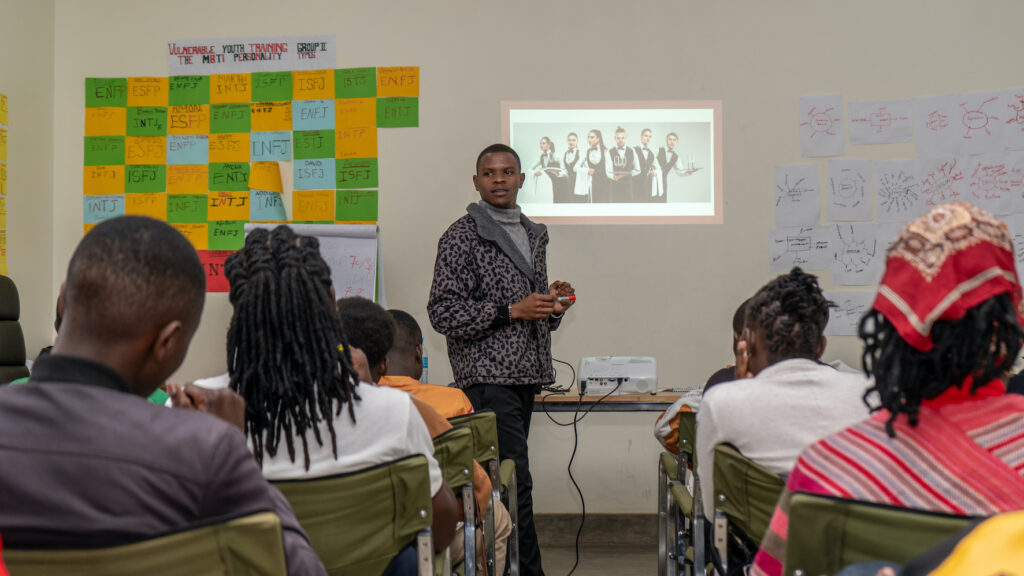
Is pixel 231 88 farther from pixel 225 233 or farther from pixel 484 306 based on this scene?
pixel 484 306

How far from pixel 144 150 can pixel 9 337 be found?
1246 millimetres

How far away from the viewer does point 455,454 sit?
6.46ft

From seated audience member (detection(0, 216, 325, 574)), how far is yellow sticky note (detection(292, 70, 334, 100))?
315cm

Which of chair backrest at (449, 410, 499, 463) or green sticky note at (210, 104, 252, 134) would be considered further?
green sticky note at (210, 104, 252, 134)

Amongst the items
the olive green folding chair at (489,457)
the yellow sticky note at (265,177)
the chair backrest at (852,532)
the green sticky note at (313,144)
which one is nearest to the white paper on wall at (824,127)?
the green sticky note at (313,144)

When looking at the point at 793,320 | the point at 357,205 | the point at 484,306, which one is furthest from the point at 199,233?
the point at 793,320

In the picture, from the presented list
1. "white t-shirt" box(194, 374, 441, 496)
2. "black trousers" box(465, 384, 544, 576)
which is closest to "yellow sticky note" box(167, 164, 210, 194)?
"black trousers" box(465, 384, 544, 576)

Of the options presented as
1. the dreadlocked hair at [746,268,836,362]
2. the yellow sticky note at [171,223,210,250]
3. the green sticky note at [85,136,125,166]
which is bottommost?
the dreadlocked hair at [746,268,836,362]

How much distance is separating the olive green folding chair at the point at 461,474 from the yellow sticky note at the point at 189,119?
2.79 metres

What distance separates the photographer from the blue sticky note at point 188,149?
165 inches

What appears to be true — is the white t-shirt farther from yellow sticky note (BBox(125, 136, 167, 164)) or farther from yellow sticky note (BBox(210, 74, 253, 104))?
yellow sticky note (BBox(125, 136, 167, 164))

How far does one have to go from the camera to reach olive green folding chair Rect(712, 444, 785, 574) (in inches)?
66.8

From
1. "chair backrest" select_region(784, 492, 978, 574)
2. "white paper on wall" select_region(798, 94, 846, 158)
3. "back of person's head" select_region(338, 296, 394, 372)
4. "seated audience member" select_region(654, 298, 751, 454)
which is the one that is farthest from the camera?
"white paper on wall" select_region(798, 94, 846, 158)

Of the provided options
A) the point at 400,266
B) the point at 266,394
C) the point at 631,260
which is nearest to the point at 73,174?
the point at 400,266
